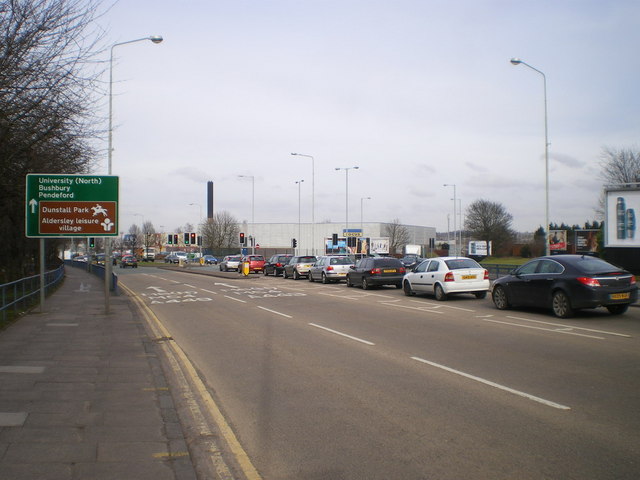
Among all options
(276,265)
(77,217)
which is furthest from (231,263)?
(77,217)

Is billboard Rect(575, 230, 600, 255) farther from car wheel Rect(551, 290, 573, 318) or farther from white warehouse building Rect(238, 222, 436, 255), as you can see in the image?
white warehouse building Rect(238, 222, 436, 255)

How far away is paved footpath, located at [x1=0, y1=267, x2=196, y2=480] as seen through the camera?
4684 millimetres

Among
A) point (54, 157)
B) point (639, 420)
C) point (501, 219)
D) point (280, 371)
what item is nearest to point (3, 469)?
point (280, 371)

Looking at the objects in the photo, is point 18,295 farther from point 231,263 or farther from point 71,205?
point 231,263

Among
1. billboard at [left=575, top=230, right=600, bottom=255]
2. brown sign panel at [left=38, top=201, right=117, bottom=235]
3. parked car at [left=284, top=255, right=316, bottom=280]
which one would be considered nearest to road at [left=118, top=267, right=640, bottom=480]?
brown sign panel at [left=38, top=201, right=117, bottom=235]

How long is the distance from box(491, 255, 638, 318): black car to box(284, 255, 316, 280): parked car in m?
22.6

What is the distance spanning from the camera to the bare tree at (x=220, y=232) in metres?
105

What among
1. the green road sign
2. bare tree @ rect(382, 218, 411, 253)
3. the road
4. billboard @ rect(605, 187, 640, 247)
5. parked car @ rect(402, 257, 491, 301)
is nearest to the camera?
the road

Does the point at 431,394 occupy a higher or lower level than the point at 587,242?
lower

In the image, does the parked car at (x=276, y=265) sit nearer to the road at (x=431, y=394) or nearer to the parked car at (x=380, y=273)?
the parked car at (x=380, y=273)

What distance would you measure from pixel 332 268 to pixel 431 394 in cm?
2513

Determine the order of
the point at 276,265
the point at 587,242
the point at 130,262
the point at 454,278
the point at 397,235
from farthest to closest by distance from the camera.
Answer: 1. the point at 397,235
2. the point at 130,262
3. the point at 587,242
4. the point at 276,265
5. the point at 454,278

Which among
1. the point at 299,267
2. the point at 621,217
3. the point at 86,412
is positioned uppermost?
the point at 621,217

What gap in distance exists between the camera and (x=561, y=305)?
14.1 metres
